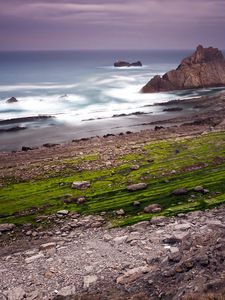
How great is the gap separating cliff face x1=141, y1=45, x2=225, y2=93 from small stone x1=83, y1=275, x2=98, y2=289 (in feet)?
218

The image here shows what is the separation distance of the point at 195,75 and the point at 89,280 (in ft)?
241

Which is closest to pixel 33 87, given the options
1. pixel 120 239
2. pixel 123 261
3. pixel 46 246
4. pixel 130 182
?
pixel 130 182

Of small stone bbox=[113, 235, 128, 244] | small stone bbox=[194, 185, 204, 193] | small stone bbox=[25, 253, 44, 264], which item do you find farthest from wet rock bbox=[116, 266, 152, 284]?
small stone bbox=[194, 185, 204, 193]

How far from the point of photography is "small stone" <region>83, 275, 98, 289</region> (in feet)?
54.6

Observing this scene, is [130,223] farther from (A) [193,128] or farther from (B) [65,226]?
(A) [193,128]

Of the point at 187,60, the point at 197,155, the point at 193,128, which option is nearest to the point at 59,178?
the point at 197,155

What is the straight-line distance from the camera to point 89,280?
55.4ft

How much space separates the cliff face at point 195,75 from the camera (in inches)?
3211

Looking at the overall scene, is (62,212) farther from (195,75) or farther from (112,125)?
(195,75)

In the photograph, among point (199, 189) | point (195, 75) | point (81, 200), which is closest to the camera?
point (81, 200)

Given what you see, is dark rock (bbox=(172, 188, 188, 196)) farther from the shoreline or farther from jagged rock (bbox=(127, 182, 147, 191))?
the shoreline

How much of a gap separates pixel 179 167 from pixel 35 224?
11.9m

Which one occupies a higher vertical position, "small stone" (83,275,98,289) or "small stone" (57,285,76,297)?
"small stone" (83,275,98,289)

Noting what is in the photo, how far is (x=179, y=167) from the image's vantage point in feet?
96.7
